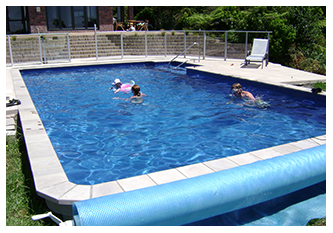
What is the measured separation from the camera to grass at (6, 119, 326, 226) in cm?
357

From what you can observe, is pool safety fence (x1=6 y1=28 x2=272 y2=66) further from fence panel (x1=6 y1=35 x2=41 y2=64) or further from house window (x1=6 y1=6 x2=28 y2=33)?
house window (x1=6 y1=6 x2=28 y2=33)

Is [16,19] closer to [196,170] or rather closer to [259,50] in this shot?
[259,50]

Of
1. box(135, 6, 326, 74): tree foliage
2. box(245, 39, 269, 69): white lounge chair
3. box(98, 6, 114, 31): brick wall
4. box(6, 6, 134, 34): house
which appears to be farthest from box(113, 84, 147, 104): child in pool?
box(98, 6, 114, 31): brick wall

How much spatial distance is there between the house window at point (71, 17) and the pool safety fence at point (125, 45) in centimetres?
414

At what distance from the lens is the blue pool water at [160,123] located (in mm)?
5509

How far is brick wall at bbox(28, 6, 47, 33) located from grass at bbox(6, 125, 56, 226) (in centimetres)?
1866

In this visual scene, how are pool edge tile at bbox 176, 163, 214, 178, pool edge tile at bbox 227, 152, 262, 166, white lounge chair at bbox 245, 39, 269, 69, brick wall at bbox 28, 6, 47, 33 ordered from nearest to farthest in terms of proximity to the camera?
pool edge tile at bbox 176, 163, 214, 178, pool edge tile at bbox 227, 152, 262, 166, white lounge chair at bbox 245, 39, 269, 69, brick wall at bbox 28, 6, 47, 33

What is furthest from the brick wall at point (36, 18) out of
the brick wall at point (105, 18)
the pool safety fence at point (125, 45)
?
the pool safety fence at point (125, 45)

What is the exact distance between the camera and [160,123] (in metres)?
7.61

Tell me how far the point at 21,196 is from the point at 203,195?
246 cm

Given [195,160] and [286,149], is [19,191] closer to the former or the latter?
[195,160]

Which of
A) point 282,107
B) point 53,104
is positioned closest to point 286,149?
point 282,107

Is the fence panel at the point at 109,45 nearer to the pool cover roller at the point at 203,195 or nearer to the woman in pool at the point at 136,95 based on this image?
the woman in pool at the point at 136,95
